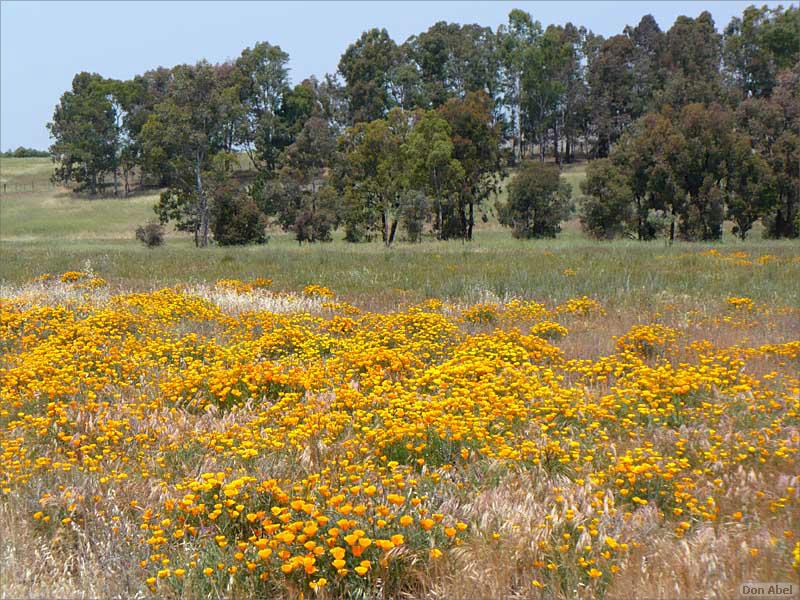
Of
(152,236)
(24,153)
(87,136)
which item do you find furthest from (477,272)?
(24,153)

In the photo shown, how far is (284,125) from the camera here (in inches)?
3292

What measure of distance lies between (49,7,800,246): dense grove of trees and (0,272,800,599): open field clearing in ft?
123

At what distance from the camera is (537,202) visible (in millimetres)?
46625

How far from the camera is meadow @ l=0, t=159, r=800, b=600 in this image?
383 cm

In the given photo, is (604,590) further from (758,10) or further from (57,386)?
(758,10)

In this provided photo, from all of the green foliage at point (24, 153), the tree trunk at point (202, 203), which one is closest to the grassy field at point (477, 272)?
the tree trunk at point (202, 203)

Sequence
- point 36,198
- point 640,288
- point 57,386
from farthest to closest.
Answer: point 36,198 → point 640,288 → point 57,386

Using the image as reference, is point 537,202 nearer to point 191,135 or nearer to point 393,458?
point 191,135

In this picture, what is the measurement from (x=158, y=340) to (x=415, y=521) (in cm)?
584

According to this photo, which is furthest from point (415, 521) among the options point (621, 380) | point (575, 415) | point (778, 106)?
point (778, 106)

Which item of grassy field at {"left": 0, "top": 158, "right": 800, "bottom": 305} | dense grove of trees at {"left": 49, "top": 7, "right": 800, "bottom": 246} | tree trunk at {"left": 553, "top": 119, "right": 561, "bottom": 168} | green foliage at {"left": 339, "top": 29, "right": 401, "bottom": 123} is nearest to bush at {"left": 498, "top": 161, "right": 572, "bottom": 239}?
dense grove of trees at {"left": 49, "top": 7, "right": 800, "bottom": 246}

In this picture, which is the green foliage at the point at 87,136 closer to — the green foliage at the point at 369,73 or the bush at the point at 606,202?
the green foliage at the point at 369,73

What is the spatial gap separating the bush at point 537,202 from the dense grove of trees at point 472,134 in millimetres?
116

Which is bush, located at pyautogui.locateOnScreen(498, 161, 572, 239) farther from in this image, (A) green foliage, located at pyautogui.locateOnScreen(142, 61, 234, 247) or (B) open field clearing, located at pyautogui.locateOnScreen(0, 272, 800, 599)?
(B) open field clearing, located at pyautogui.locateOnScreen(0, 272, 800, 599)
